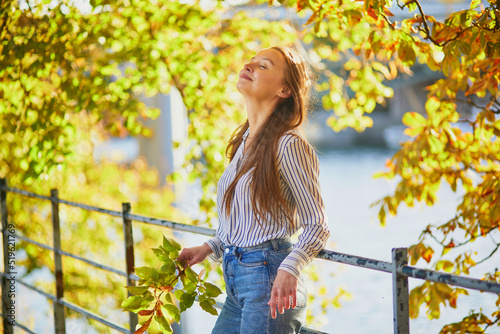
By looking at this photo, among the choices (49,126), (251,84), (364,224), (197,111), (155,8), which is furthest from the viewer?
(364,224)

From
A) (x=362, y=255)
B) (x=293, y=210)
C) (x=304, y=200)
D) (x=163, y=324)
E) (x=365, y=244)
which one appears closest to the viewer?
(x=304, y=200)

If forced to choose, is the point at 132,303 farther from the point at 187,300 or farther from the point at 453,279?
the point at 453,279

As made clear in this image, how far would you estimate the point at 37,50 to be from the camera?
2.97 metres

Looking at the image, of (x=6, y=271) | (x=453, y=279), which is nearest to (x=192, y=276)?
(x=453, y=279)

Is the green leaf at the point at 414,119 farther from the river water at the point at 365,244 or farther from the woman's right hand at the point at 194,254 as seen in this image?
the woman's right hand at the point at 194,254

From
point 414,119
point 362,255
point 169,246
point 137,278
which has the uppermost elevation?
point 362,255

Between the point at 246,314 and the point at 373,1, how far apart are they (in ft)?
3.32

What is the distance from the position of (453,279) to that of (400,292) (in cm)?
18

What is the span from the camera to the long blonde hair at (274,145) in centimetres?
161

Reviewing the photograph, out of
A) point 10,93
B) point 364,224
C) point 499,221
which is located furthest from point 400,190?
point 364,224

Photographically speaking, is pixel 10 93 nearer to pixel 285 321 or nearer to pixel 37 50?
pixel 37 50

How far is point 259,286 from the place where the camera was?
1580 mm

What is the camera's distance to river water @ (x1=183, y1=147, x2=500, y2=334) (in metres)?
7.20

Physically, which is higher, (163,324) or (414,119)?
(414,119)
